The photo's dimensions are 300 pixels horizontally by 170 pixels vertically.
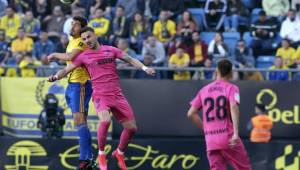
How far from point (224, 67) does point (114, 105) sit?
275 centimetres

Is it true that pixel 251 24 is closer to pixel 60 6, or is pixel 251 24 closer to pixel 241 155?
pixel 60 6

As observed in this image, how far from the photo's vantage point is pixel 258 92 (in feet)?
73.6

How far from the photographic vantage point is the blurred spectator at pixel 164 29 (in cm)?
2483

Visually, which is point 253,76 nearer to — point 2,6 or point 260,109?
point 260,109

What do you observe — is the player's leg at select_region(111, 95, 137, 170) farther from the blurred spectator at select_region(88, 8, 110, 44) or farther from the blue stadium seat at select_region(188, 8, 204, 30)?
the blue stadium seat at select_region(188, 8, 204, 30)

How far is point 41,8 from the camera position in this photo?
26328 mm

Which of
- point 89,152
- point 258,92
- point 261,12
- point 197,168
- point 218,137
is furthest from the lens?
point 261,12

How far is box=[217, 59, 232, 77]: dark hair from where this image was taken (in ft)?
45.2

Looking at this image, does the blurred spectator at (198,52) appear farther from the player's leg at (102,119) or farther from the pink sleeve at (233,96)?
the pink sleeve at (233,96)

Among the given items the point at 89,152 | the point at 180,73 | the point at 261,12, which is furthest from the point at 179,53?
the point at 89,152

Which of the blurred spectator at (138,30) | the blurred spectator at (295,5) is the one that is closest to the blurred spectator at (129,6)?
the blurred spectator at (138,30)

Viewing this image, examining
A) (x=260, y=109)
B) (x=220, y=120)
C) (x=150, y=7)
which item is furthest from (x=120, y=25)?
(x=220, y=120)

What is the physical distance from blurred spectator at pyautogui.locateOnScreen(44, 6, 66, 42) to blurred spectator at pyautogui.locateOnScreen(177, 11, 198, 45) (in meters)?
3.00

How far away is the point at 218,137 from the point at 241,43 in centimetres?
1000
